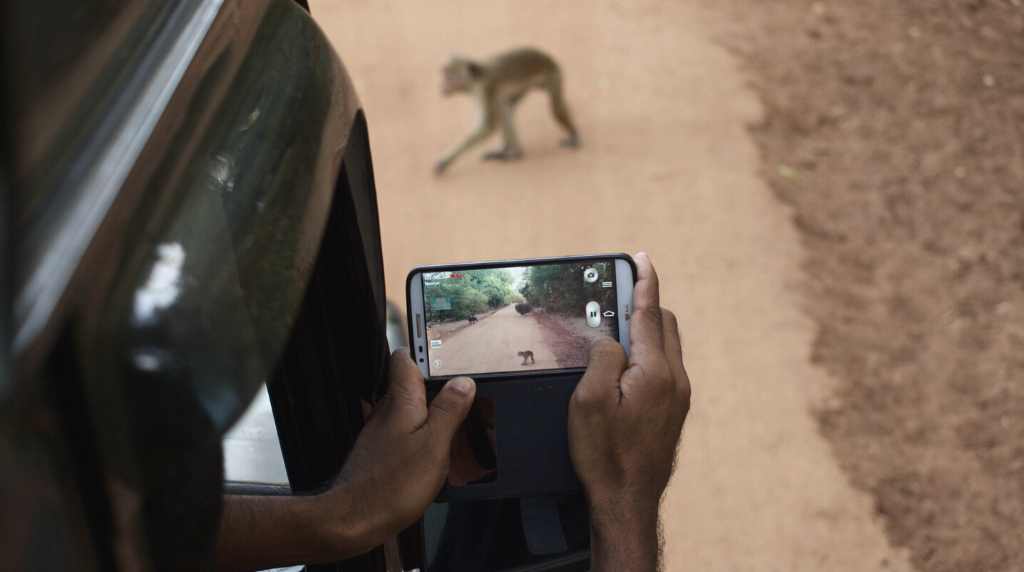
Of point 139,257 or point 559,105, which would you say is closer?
point 139,257

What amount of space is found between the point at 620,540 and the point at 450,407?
240mm

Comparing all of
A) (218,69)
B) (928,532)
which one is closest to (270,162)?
(218,69)

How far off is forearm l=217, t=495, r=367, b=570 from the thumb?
0.49ft

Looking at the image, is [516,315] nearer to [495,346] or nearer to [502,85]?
[495,346]

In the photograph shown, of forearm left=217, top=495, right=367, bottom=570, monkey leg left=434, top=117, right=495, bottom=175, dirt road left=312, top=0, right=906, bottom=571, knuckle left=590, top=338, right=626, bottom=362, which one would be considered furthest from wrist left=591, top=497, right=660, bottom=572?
monkey leg left=434, top=117, right=495, bottom=175

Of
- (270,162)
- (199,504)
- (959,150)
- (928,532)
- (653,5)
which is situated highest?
(653,5)

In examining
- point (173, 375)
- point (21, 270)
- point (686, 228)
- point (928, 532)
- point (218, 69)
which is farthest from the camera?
point (686, 228)

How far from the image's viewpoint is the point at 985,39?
20.4 ft

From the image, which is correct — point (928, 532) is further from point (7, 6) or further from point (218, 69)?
point (7, 6)

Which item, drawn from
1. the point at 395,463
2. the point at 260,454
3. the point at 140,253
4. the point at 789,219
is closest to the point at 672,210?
the point at 789,219

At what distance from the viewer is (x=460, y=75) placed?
6172 mm

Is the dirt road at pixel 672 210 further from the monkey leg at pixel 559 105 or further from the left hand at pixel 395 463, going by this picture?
the left hand at pixel 395 463

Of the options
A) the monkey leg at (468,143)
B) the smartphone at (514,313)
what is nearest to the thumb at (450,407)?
the smartphone at (514,313)

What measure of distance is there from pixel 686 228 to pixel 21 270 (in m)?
4.80
